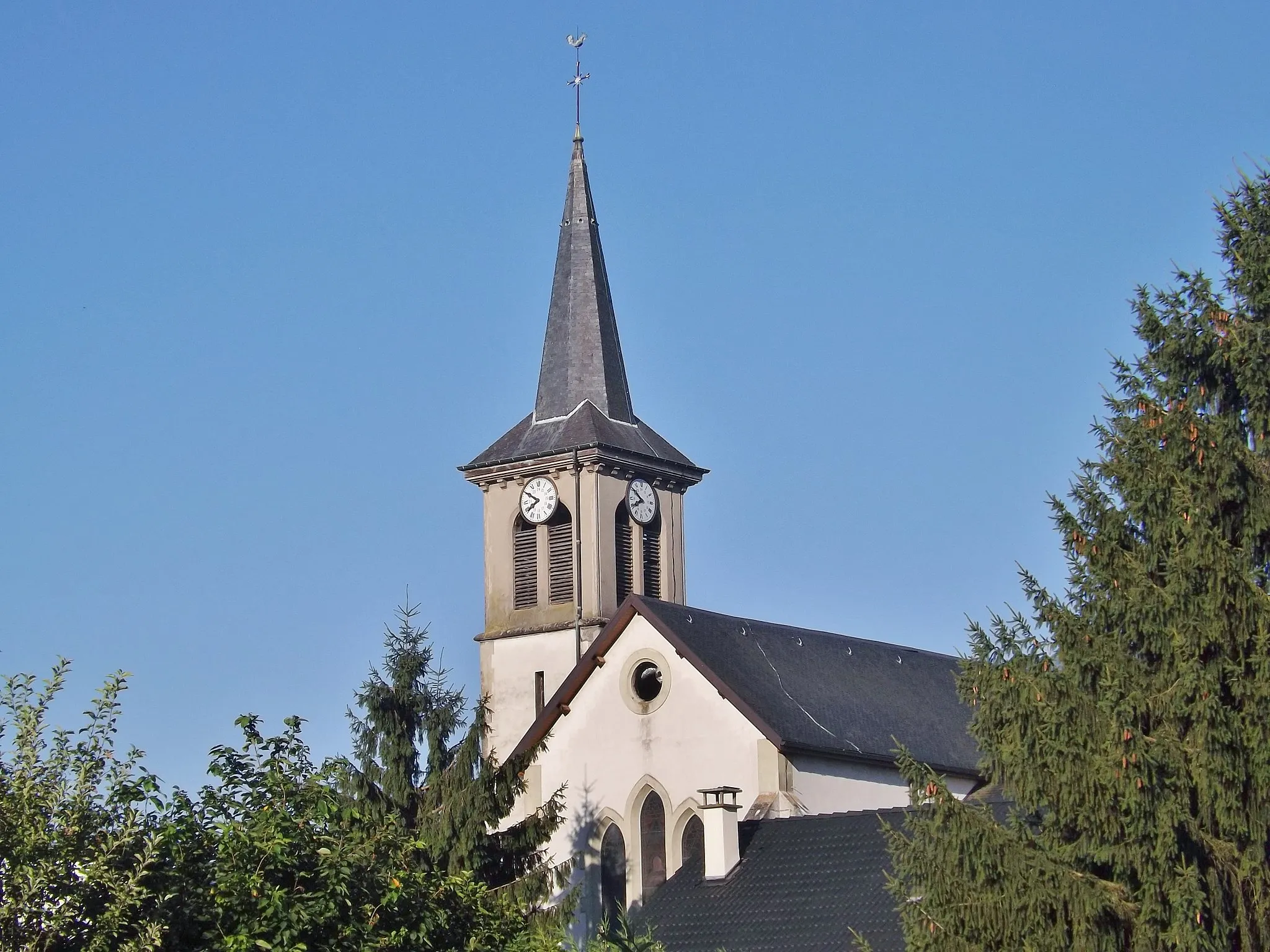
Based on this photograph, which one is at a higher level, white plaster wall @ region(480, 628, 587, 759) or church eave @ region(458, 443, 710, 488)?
church eave @ region(458, 443, 710, 488)

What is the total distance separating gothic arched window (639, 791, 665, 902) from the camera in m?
36.4

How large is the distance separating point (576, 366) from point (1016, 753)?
31.2m

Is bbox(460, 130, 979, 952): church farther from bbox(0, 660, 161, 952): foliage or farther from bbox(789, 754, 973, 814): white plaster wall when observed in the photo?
bbox(0, 660, 161, 952): foliage

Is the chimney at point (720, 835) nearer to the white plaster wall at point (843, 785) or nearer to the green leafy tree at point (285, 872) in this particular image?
the white plaster wall at point (843, 785)

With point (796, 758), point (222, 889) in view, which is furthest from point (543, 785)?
point (222, 889)

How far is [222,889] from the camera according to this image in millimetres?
16062

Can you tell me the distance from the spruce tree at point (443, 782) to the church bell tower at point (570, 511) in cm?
1502

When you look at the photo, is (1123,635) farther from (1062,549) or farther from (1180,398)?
(1180,398)

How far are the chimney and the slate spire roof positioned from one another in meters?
16.7

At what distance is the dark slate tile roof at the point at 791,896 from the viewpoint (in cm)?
2834

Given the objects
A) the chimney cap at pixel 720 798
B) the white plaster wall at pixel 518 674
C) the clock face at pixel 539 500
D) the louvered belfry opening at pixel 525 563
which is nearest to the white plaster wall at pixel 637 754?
the chimney cap at pixel 720 798

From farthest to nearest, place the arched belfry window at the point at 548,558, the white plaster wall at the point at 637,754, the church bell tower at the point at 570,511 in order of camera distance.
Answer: the arched belfry window at the point at 548,558
the church bell tower at the point at 570,511
the white plaster wall at the point at 637,754

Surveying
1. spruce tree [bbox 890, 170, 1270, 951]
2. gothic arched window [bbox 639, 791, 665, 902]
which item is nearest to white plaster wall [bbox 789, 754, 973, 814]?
gothic arched window [bbox 639, 791, 665, 902]

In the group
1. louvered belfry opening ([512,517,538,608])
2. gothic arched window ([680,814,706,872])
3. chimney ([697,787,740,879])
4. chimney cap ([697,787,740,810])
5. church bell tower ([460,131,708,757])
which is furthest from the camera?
louvered belfry opening ([512,517,538,608])
